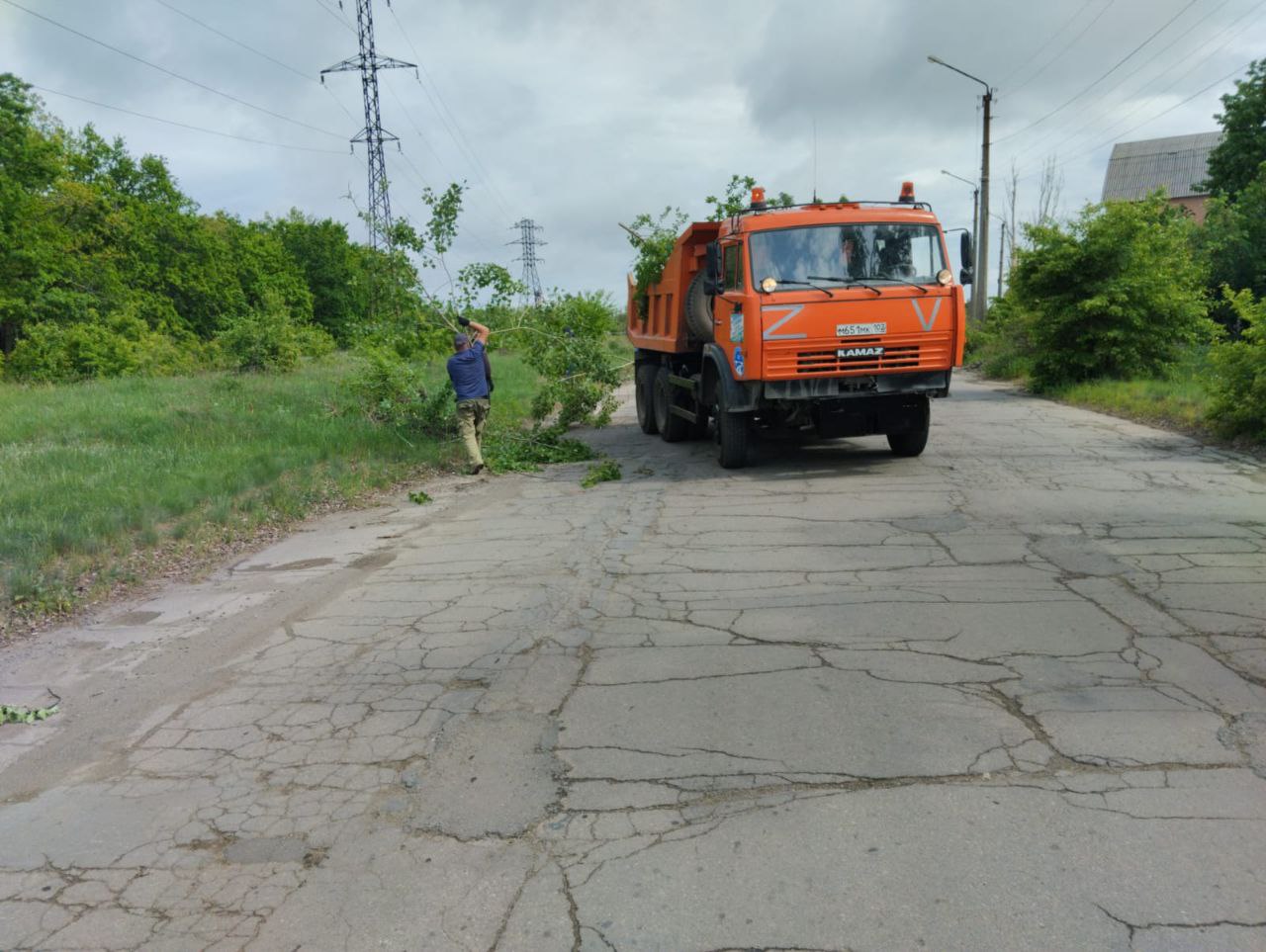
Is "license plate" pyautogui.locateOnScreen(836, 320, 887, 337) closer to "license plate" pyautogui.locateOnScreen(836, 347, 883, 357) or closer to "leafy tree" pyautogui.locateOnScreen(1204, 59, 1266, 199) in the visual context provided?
"license plate" pyautogui.locateOnScreen(836, 347, 883, 357)

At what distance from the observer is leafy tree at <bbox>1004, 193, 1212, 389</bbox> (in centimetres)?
1888

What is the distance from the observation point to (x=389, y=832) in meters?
3.58

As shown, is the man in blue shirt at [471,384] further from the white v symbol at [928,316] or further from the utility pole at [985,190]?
the utility pole at [985,190]

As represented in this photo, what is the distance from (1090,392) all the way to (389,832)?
17667mm

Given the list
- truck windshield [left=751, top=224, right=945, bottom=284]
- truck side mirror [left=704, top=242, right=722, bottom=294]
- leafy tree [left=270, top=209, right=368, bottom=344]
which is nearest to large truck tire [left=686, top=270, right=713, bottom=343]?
truck side mirror [left=704, top=242, right=722, bottom=294]

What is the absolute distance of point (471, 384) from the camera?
1288 cm

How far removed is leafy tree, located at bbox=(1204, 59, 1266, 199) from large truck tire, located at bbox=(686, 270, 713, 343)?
32706 millimetres

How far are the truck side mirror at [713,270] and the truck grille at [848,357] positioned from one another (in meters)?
1.33

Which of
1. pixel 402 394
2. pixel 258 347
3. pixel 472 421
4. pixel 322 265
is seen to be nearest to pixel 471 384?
pixel 472 421

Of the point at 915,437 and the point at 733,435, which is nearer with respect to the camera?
the point at 733,435

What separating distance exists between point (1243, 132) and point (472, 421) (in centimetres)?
3730

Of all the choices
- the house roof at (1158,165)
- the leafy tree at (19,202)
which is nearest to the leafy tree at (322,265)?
the leafy tree at (19,202)

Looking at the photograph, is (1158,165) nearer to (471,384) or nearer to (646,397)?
(646,397)

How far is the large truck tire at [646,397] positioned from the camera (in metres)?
16.1
